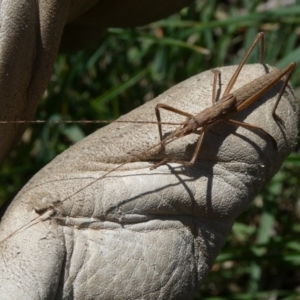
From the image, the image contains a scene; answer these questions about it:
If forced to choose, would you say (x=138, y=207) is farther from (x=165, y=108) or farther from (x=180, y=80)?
(x=180, y=80)

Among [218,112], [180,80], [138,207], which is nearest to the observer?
[138,207]

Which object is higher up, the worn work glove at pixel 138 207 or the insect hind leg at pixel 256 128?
the insect hind leg at pixel 256 128

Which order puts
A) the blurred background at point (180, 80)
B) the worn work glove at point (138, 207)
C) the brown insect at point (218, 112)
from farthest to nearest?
1. the blurred background at point (180, 80)
2. the brown insect at point (218, 112)
3. the worn work glove at point (138, 207)

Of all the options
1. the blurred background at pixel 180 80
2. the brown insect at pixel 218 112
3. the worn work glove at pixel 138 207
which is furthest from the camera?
the blurred background at pixel 180 80

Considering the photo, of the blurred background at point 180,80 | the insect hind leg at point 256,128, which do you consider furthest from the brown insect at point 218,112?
the blurred background at point 180,80

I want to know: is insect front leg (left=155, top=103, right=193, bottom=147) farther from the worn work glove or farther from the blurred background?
the blurred background

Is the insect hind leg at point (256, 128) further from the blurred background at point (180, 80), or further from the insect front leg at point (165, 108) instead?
the blurred background at point (180, 80)

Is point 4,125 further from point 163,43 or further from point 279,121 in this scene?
point 163,43

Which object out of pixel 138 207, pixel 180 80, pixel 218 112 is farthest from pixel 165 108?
pixel 180 80

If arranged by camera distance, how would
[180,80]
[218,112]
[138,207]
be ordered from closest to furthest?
[138,207] → [218,112] → [180,80]

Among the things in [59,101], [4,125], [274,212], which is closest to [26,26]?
[4,125]
